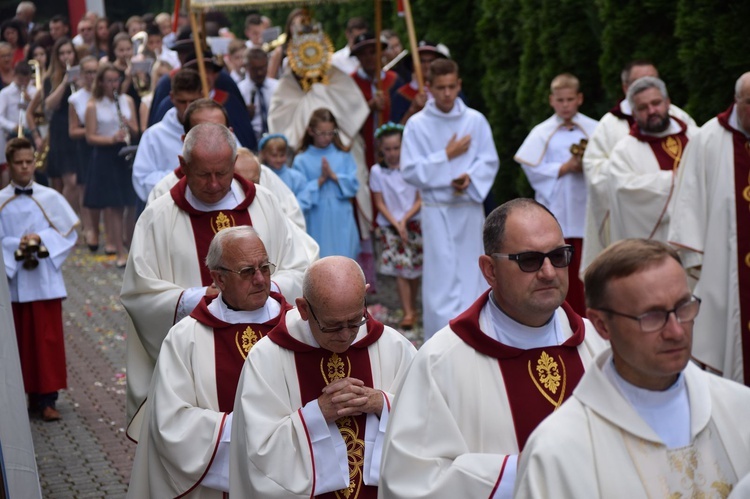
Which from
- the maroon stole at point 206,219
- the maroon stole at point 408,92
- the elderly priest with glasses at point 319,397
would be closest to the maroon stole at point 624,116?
the maroon stole at point 206,219

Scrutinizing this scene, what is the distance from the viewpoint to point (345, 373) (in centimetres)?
498

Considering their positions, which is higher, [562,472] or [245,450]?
[562,472]

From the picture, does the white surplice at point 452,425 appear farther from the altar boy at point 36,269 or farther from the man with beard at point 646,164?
the altar boy at point 36,269

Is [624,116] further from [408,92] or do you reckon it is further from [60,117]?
[60,117]

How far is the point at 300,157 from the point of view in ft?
39.2

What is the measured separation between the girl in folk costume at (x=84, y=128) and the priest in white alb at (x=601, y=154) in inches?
312

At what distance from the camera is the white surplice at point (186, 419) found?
5266 millimetres

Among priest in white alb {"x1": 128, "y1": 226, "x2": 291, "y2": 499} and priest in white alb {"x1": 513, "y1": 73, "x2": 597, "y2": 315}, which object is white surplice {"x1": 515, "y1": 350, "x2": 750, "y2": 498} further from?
priest in white alb {"x1": 513, "y1": 73, "x2": 597, "y2": 315}

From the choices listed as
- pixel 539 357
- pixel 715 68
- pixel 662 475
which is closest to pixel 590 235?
pixel 715 68

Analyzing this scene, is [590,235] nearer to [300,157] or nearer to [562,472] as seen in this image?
[300,157]

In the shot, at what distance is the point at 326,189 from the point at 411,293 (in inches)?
47.7

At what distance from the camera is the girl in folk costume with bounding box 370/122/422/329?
11.6m

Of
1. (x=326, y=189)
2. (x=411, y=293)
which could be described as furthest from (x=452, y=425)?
(x=326, y=189)

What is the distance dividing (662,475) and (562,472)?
245 millimetres
